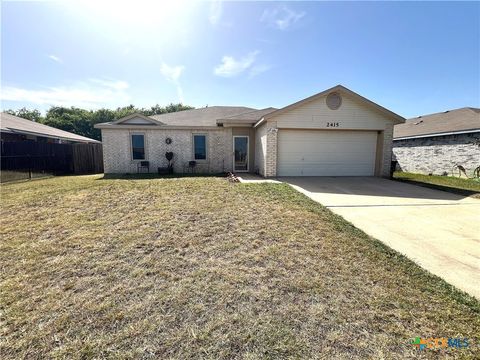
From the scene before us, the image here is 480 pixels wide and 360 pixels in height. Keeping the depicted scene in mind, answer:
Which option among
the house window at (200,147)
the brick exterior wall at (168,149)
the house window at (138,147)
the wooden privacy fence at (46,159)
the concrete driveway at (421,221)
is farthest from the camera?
the house window at (200,147)

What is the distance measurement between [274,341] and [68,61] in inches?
659

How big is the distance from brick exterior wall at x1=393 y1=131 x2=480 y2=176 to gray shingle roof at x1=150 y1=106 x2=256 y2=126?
1244 centimetres

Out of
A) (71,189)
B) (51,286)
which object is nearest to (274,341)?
(51,286)

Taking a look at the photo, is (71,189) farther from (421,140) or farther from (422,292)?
(421,140)

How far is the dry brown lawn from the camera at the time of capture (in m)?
1.91

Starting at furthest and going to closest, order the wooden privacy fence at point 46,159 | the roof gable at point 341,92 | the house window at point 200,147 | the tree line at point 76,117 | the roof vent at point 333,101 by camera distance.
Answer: the tree line at point 76,117, the house window at point 200,147, the wooden privacy fence at point 46,159, the roof vent at point 333,101, the roof gable at point 341,92

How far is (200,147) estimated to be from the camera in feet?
43.5

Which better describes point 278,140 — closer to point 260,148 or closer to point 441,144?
point 260,148

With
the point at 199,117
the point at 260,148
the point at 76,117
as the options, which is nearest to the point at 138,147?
the point at 199,117

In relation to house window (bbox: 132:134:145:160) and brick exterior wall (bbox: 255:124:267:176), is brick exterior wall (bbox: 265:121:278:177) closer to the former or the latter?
brick exterior wall (bbox: 255:124:267:176)

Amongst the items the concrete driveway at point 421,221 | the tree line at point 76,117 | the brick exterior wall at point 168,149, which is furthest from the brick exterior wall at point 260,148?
the tree line at point 76,117

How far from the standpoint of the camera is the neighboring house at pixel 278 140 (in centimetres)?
1040

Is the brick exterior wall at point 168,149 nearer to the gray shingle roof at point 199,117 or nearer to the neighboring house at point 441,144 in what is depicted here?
the gray shingle roof at point 199,117

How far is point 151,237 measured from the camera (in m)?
4.10
